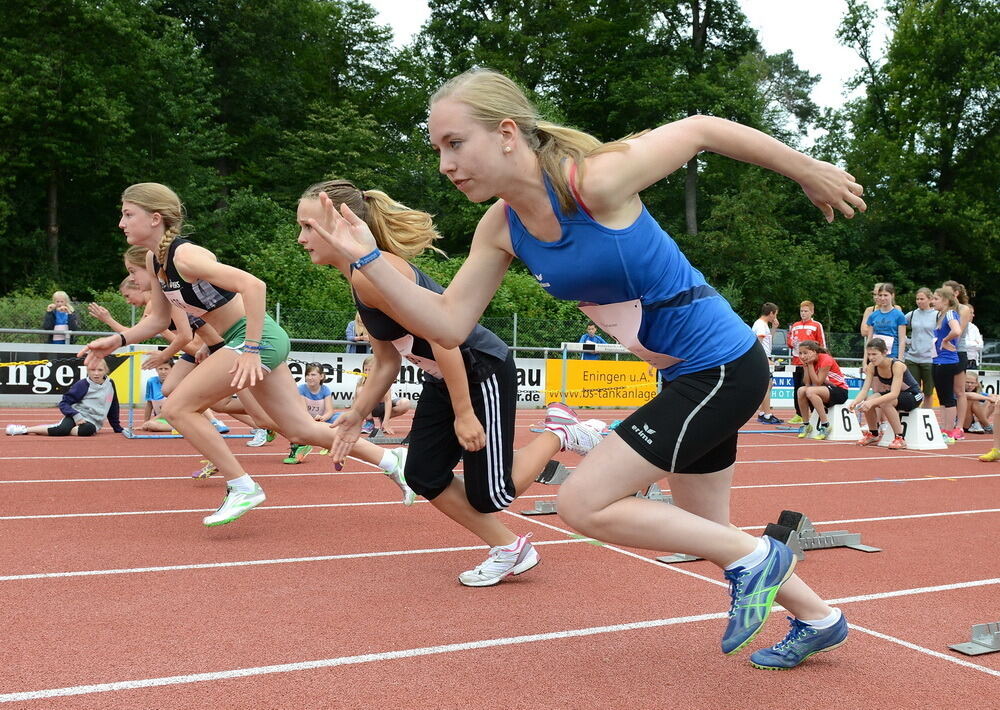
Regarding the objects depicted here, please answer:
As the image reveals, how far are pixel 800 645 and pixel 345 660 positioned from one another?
153 cm

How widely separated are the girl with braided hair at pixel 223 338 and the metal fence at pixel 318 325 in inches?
401

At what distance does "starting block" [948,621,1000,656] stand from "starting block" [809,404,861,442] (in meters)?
9.30

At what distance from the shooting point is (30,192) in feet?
99.0

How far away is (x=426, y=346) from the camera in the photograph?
159 inches

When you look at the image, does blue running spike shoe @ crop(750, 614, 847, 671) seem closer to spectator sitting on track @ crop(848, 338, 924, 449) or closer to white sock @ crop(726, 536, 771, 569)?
white sock @ crop(726, 536, 771, 569)

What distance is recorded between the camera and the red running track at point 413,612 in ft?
9.82

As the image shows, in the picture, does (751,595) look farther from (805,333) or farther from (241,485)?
(805,333)

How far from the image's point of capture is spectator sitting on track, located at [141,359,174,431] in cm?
1149

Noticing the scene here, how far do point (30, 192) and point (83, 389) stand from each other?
22.2 meters

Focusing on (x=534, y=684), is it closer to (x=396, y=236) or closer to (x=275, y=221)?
(x=396, y=236)

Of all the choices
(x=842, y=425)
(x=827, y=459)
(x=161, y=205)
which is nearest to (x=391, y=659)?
(x=161, y=205)

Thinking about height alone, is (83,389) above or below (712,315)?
below

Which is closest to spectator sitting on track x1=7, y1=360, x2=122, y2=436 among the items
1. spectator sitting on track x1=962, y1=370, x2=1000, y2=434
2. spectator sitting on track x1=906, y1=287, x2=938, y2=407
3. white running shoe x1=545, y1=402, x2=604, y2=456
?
white running shoe x1=545, y1=402, x2=604, y2=456

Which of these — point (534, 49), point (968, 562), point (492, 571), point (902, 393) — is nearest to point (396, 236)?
point (492, 571)
